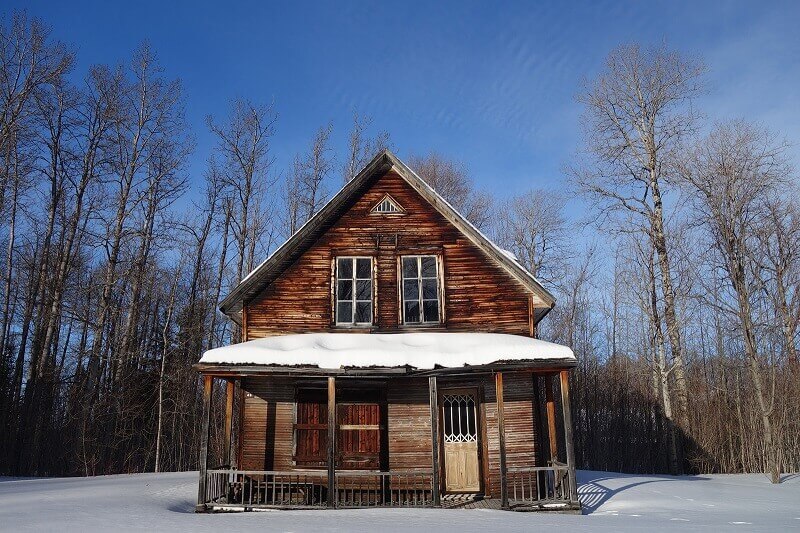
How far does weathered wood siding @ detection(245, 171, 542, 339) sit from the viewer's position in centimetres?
1533

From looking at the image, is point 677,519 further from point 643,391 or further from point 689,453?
point 643,391

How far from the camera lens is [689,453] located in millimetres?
23438

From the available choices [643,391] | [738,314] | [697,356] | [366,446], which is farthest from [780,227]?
[366,446]

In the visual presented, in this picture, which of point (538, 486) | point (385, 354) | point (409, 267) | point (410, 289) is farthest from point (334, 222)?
point (538, 486)

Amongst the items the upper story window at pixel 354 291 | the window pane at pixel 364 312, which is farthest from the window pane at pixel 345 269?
the window pane at pixel 364 312

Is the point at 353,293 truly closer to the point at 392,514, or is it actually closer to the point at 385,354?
the point at 385,354

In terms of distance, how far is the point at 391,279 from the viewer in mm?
15703

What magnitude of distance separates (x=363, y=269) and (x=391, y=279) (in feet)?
2.83

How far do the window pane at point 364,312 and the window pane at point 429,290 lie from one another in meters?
1.55

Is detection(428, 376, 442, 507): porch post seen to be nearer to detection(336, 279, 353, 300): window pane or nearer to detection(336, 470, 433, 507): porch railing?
detection(336, 470, 433, 507): porch railing

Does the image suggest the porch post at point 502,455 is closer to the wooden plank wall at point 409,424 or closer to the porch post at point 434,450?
the porch post at point 434,450

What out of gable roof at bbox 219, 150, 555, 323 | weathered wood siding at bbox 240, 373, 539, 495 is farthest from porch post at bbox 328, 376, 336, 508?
gable roof at bbox 219, 150, 555, 323

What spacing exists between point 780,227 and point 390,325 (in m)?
20.5

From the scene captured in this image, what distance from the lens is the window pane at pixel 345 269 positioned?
15.8 meters
